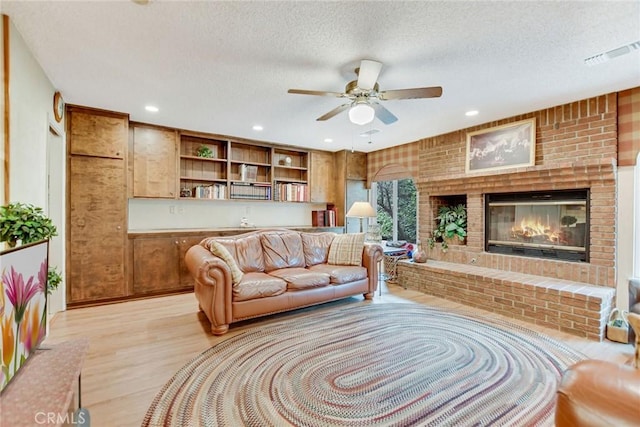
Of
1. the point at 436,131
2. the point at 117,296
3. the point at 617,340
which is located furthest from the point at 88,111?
the point at 617,340

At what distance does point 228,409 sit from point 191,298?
102 inches

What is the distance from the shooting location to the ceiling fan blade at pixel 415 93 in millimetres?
2256

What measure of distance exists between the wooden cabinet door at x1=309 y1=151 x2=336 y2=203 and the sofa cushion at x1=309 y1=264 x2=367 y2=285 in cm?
212

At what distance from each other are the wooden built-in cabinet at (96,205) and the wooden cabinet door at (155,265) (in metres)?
0.18

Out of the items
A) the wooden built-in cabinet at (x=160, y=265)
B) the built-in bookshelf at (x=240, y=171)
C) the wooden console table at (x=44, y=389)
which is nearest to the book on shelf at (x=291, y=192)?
the built-in bookshelf at (x=240, y=171)

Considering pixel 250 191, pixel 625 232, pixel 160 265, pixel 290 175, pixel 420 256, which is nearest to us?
pixel 625 232


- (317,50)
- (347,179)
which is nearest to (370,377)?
(317,50)

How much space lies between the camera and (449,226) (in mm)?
4602

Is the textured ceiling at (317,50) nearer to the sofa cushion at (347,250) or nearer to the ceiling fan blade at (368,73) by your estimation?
the ceiling fan blade at (368,73)

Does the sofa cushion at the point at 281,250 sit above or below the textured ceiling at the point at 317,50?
below

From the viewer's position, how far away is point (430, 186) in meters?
4.77

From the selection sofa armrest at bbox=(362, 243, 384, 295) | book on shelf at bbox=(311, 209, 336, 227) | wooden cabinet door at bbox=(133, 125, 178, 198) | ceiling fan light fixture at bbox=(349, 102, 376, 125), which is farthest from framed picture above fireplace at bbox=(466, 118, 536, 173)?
wooden cabinet door at bbox=(133, 125, 178, 198)

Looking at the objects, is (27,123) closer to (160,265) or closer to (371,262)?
(160,265)

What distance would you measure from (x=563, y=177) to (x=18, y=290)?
4.50 meters
